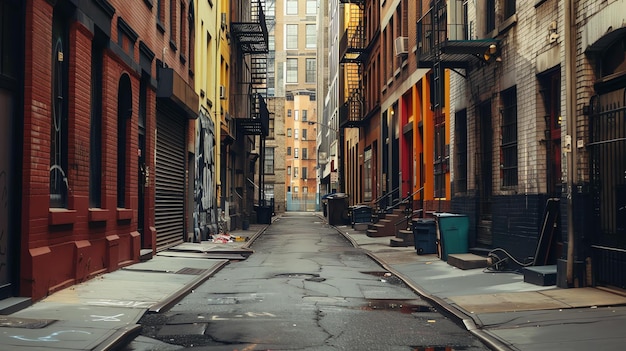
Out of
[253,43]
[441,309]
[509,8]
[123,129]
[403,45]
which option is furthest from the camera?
[253,43]

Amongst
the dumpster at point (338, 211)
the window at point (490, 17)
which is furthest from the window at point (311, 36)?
the window at point (490, 17)

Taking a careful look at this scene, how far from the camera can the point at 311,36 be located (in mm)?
101750

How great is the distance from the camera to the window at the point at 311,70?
103 metres

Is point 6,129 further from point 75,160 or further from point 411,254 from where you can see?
point 411,254

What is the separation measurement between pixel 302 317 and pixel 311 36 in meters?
95.1

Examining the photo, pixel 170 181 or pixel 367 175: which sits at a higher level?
pixel 367 175

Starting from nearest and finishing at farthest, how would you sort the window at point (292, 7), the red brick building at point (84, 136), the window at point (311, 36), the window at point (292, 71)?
the red brick building at point (84, 136), the window at point (292, 7), the window at point (311, 36), the window at point (292, 71)

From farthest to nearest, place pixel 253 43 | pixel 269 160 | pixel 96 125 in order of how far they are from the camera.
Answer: pixel 269 160 → pixel 253 43 → pixel 96 125

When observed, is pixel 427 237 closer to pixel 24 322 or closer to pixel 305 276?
pixel 305 276

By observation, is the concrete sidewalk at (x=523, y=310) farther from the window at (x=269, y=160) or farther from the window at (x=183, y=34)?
the window at (x=269, y=160)

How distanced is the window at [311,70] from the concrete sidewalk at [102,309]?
293ft

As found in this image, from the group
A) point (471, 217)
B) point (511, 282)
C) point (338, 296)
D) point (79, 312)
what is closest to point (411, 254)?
point (471, 217)

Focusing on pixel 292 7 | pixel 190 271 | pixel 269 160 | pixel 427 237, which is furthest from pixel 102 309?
pixel 292 7

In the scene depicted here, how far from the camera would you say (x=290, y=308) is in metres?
9.78
